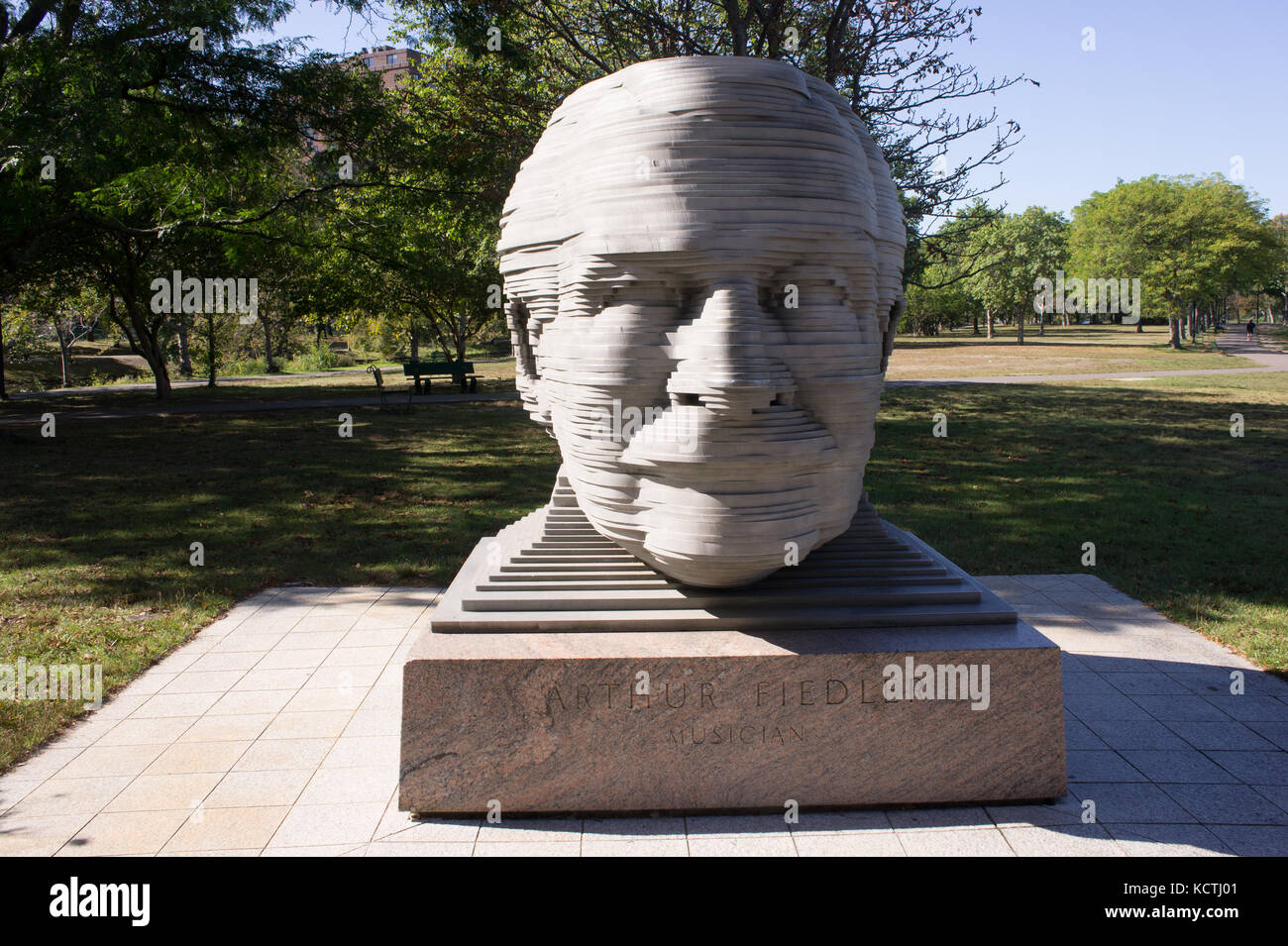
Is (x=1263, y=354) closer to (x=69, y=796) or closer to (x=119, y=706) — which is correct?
(x=119, y=706)

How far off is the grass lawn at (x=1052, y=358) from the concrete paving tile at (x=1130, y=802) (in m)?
26.7

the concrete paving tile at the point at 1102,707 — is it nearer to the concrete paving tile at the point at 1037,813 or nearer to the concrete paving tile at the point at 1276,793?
the concrete paving tile at the point at 1276,793

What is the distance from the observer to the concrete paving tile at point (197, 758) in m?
5.09

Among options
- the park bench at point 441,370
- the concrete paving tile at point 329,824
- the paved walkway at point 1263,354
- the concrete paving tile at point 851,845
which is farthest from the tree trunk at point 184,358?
the paved walkway at point 1263,354

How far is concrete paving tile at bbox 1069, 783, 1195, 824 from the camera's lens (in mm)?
4430

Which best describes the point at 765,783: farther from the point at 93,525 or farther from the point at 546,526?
the point at 93,525

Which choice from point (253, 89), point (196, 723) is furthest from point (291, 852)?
point (253, 89)

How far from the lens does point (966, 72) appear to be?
12.3 meters

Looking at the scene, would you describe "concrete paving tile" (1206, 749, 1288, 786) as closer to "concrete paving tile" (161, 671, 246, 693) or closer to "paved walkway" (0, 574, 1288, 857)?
"paved walkway" (0, 574, 1288, 857)

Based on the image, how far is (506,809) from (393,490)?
29.8 feet

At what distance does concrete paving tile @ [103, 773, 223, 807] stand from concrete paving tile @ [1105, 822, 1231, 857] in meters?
4.79

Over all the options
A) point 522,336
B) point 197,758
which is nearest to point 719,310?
point 522,336

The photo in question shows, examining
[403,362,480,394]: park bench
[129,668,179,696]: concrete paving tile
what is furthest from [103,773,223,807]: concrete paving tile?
[403,362,480,394]: park bench

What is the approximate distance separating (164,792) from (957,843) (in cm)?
424
